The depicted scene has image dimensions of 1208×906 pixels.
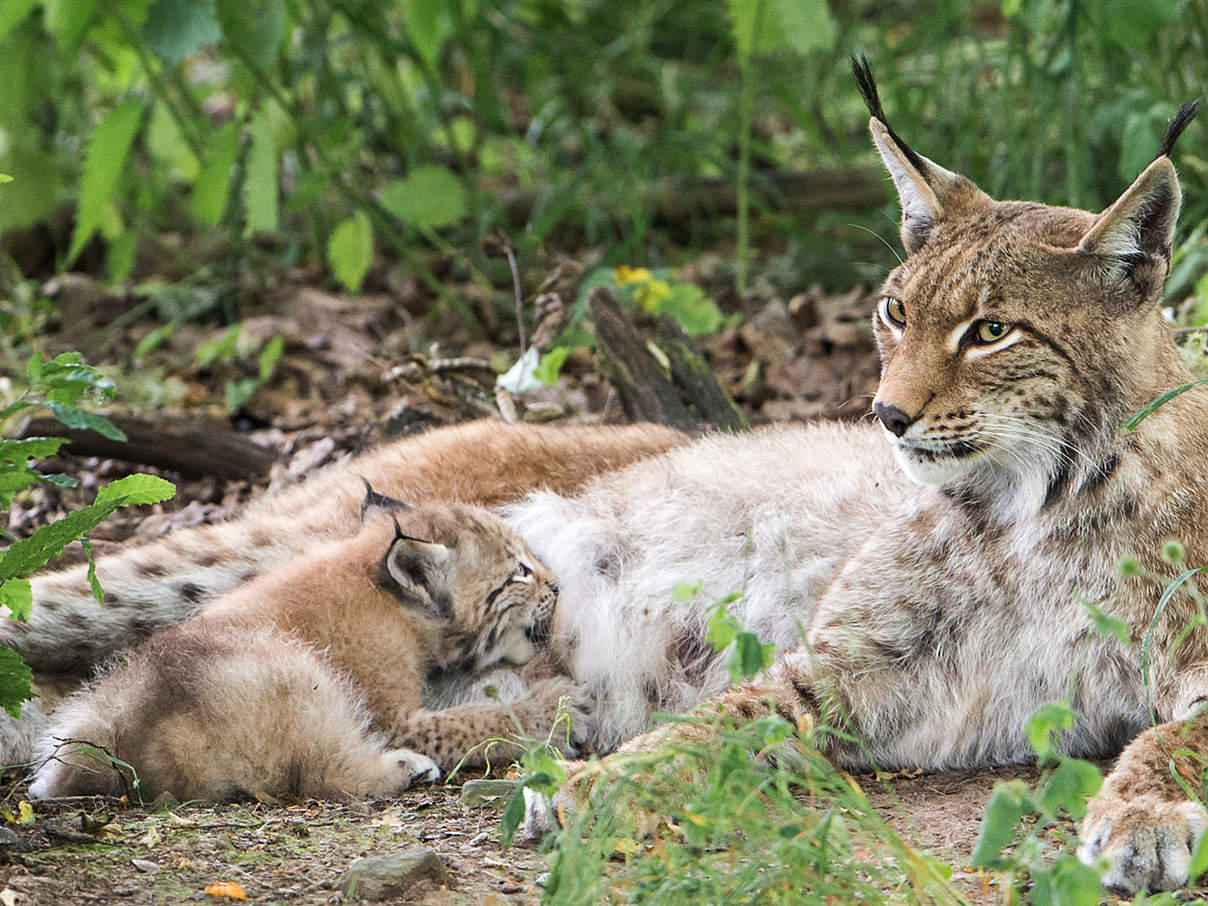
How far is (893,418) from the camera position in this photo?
2922mm

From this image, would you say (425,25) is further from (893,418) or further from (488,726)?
(893,418)

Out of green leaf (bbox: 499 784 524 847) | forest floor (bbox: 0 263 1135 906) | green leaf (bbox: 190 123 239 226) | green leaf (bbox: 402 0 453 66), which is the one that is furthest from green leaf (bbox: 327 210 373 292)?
green leaf (bbox: 499 784 524 847)

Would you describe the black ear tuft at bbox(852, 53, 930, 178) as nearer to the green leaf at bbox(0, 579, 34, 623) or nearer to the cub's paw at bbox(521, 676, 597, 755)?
the cub's paw at bbox(521, 676, 597, 755)

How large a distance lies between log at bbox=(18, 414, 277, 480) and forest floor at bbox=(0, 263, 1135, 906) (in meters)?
0.02

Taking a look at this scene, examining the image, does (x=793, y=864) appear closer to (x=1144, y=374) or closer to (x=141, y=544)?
(x=1144, y=374)

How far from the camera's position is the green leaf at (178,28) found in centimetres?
526

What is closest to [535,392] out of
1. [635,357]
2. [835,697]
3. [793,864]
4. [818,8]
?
[635,357]

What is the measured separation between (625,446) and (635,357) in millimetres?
820

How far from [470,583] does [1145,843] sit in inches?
77.4

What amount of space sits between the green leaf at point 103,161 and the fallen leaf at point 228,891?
4143mm

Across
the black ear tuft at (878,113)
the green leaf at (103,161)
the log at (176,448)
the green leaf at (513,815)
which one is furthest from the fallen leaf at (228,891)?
the green leaf at (103,161)

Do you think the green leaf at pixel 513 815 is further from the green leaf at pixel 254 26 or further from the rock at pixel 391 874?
the green leaf at pixel 254 26

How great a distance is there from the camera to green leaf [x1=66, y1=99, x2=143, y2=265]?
5.86 meters

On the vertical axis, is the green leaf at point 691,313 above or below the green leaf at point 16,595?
above
